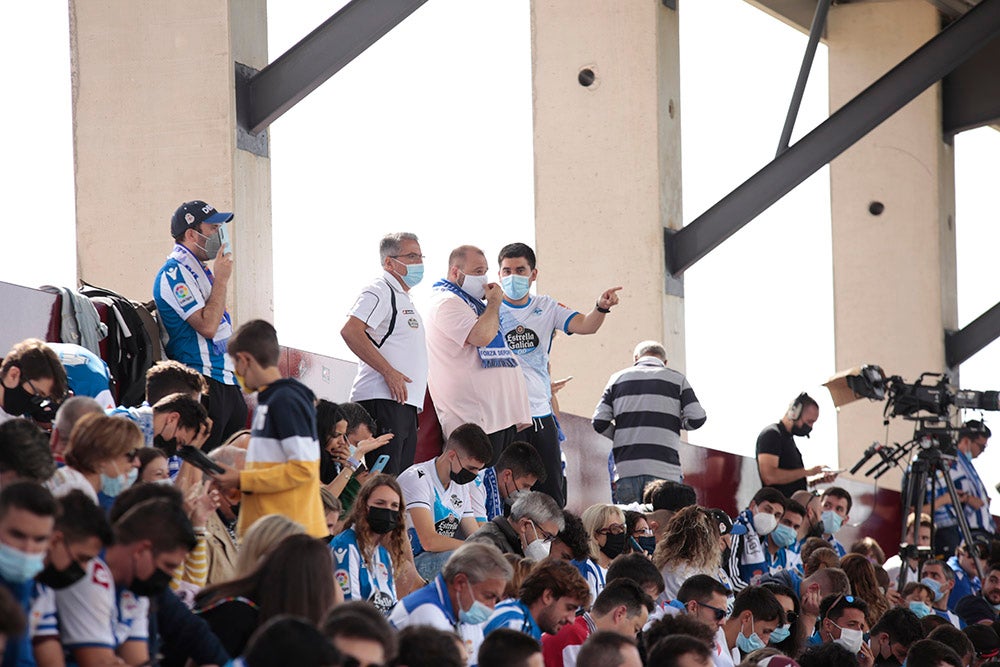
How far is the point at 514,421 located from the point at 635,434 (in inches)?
54.6

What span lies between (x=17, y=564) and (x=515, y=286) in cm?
504

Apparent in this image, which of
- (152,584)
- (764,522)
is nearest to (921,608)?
(764,522)

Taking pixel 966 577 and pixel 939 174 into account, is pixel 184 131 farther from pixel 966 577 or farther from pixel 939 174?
pixel 939 174

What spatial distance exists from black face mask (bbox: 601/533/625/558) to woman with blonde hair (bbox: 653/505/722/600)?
253mm

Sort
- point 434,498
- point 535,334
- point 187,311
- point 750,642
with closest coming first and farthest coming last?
1. point 187,311
2. point 434,498
3. point 750,642
4. point 535,334

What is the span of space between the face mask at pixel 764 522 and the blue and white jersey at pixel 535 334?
1.37 meters

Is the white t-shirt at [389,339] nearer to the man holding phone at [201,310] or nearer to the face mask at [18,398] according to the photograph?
the man holding phone at [201,310]

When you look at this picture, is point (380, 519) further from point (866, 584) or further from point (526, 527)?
point (866, 584)

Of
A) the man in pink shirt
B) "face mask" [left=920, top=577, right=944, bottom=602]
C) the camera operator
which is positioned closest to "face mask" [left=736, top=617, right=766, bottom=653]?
the man in pink shirt

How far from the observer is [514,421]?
8.09m

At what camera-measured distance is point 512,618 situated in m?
5.66

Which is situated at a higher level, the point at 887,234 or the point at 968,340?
the point at 887,234

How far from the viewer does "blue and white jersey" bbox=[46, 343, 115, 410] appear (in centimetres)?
602

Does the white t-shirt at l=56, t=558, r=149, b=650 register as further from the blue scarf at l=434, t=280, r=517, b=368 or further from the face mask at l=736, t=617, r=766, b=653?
the blue scarf at l=434, t=280, r=517, b=368
